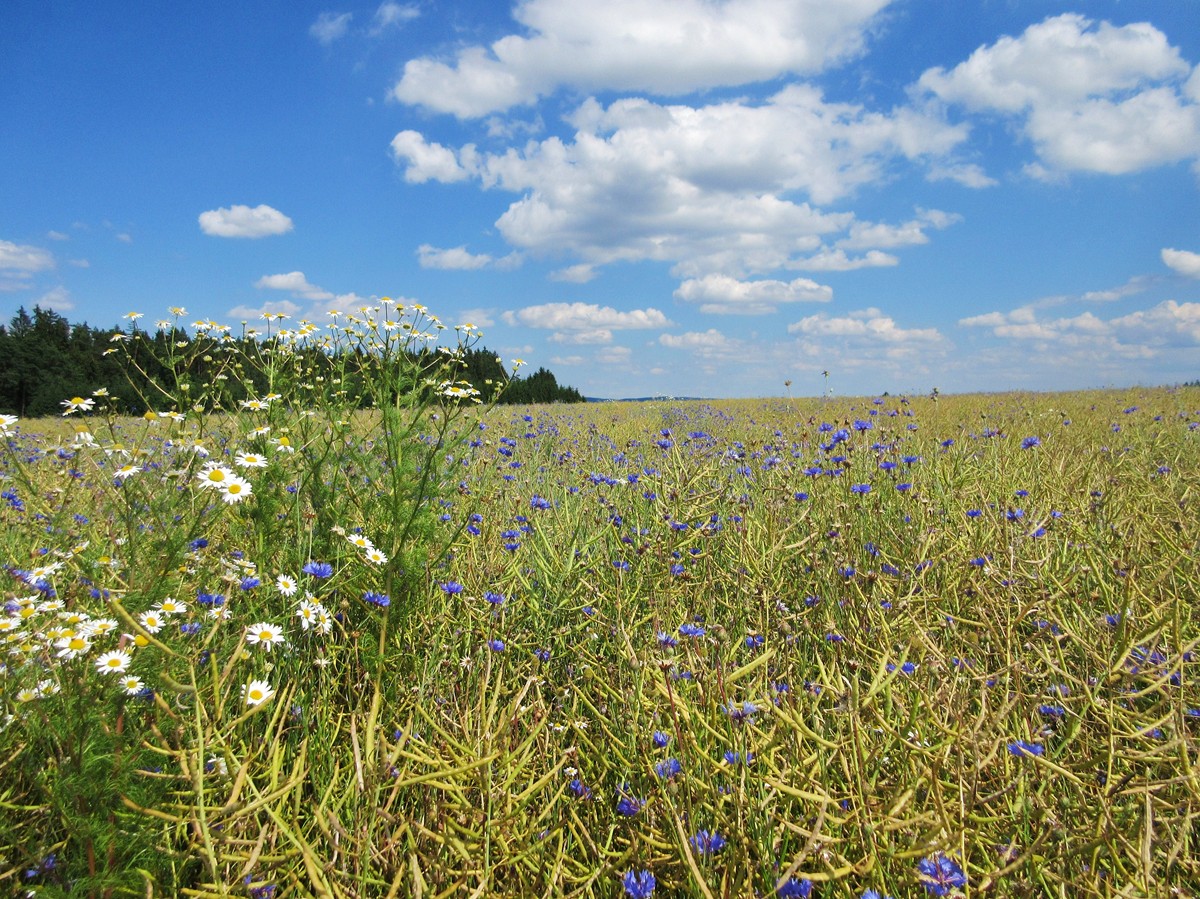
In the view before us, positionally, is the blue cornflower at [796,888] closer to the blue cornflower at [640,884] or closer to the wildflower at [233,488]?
the blue cornflower at [640,884]

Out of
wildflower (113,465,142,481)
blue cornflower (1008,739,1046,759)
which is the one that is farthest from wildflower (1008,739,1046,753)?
wildflower (113,465,142,481)

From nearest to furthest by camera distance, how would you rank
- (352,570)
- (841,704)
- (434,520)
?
(841,704) → (352,570) → (434,520)

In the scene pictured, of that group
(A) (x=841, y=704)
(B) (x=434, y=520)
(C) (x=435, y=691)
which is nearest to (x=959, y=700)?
(A) (x=841, y=704)

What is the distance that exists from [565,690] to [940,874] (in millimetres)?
941

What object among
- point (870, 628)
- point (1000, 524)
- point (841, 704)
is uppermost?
point (1000, 524)

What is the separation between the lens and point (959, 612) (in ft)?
6.97

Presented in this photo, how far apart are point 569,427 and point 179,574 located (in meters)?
6.05

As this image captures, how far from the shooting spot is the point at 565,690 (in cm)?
170

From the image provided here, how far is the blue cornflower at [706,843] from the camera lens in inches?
42.7

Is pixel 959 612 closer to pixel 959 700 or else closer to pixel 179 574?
pixel 959 700

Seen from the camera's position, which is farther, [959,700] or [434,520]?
[434,520]

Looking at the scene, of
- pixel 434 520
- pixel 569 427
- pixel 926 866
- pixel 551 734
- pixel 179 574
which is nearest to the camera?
→ pixel 926 866

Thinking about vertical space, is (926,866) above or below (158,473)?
below

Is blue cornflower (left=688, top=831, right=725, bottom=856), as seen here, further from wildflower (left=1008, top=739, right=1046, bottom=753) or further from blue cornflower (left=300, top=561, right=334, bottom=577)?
blue cornflower (left=300, top=561, right=334, bottom=577)
